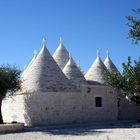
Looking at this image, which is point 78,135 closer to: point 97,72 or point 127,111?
point 97,72

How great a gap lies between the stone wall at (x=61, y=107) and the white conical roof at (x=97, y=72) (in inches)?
46.7

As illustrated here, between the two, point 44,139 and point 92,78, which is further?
point 92,78

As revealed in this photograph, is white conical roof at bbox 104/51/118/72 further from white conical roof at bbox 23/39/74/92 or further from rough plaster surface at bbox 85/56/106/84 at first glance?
white conical roof at bbox 23/39/74/92

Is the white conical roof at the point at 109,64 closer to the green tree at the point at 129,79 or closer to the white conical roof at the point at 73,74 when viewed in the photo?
the white conical roof at the point at 73,74

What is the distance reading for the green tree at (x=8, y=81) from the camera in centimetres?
2145

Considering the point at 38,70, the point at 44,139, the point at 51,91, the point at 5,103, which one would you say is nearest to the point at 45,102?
the point at 51,91

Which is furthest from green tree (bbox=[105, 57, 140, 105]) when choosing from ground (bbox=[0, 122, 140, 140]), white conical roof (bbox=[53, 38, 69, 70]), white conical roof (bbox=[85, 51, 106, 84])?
white conical roof (bbox=[53, 38, 69, 70])

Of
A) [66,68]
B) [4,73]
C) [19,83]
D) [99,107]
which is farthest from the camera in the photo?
[66,68]

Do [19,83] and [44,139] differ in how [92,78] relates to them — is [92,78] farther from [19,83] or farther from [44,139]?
[44,139]

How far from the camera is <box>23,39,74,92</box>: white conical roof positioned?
23609mm

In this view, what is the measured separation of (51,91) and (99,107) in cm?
474

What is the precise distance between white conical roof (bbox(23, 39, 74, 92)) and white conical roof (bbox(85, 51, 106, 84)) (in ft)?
13.0

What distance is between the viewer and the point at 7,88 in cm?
2186

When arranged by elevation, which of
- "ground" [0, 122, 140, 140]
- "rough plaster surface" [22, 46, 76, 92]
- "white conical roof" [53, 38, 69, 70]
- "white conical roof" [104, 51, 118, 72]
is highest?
"white conical roof" [53, 38, 69, 70]
